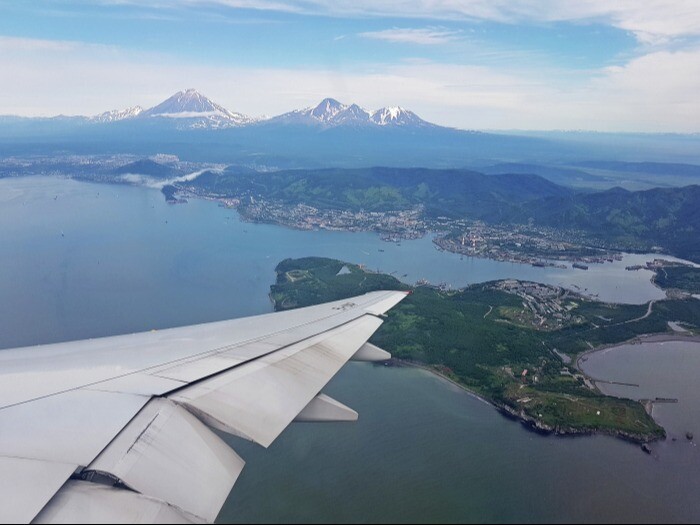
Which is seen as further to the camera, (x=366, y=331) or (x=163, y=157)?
(x=163, y=157)

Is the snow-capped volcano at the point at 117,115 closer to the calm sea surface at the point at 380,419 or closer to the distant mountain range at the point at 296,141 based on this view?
the distant mountain range at the point at 296,141

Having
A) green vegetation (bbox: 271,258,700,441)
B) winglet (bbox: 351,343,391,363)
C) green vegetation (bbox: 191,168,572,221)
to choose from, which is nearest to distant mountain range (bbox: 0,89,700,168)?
green vegetation (bbox: 191,168,572,221)

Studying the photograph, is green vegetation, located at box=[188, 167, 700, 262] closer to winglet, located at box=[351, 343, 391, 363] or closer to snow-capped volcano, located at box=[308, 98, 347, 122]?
winglet, located at box=[351, 343, 391, 363]

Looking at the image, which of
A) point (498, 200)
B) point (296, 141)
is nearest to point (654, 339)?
point (498, 200)

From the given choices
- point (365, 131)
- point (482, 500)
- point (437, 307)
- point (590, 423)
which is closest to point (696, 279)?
point (437, 307)

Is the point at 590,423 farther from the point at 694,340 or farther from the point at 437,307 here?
the point at 694,340

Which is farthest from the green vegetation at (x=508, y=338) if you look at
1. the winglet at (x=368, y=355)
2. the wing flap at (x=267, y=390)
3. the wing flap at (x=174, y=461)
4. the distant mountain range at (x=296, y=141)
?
the distant mountain range at (x=296, y=141)
